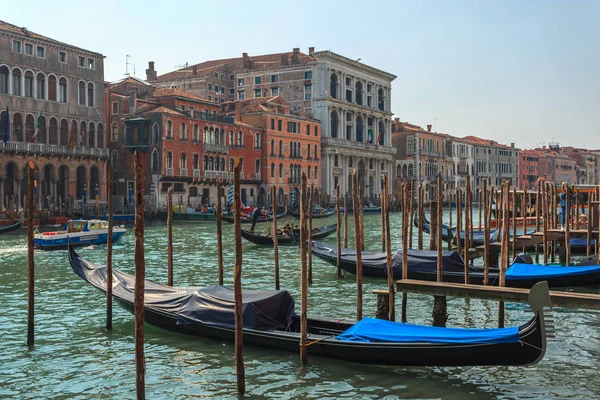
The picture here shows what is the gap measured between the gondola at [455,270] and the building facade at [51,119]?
14.6m

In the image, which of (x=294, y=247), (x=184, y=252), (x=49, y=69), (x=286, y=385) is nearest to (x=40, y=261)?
(x=184, y=252)

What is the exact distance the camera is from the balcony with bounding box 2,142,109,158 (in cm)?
2294

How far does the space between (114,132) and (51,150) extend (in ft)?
13.4

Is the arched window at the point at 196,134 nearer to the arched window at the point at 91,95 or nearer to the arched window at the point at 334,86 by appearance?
the arched window at the point at 91,95

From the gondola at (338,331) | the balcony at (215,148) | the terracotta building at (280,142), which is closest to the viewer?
the gondola at (338,331)

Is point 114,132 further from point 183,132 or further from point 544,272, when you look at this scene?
point 544,272

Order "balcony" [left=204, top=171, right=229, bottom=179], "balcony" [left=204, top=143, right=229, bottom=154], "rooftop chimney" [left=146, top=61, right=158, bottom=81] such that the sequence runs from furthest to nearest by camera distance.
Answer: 1. "rooftop chimney" [left=146, top=61, right=158, bottom=81]
2. "balcony" [left=204, top=171, right=229, bottom=179]
3. "balcony" [left=204, top=143, right=229, bottom=154]

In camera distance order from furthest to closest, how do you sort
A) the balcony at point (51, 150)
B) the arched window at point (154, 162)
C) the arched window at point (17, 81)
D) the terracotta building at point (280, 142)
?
the terracotta building at point (280, 142), the arched window at point (154, 162), the arched window at point (17, 81), the balcony at point (51, 150)

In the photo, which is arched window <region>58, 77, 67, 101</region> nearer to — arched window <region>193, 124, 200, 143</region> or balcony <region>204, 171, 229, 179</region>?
arched window <region>193, 124, 200, 143</region>

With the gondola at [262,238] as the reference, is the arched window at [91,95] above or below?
above

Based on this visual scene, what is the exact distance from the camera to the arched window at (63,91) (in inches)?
988

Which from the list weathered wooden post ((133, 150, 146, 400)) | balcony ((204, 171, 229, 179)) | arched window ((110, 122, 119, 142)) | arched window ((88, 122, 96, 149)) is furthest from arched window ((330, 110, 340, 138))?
weathered wooden post ((133, 150, 146, 400))

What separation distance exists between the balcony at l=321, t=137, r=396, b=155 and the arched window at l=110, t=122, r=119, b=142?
41.1ft

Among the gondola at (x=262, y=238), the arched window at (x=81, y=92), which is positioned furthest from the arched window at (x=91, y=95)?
the gondola at (x=262, y=238)
